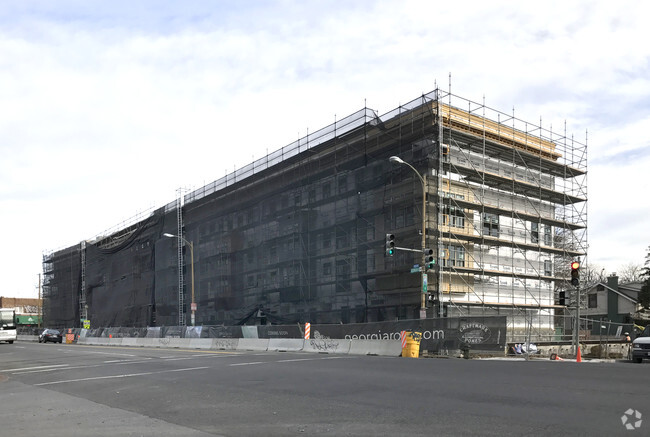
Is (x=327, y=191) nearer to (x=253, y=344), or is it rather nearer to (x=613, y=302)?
(x=253, y=344)

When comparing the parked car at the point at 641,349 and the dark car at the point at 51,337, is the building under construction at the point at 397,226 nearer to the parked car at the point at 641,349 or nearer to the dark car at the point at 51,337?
the parked car at the point at 641,349

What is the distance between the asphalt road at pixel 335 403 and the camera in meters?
8.30

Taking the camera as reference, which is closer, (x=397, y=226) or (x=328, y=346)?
(x=328, y=346)

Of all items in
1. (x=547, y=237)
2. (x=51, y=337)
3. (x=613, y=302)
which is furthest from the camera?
(x=613, y=302)

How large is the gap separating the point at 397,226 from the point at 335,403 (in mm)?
30947

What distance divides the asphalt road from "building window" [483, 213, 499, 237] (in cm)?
2774

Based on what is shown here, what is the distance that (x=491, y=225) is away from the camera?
44.1m

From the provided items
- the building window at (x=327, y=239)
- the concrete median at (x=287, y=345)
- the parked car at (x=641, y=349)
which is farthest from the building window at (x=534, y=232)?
the concrete median at (x=287, y=345)

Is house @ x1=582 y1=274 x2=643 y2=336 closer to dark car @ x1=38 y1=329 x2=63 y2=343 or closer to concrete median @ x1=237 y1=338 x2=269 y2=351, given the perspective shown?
concrete median @ x1=237 y1=338 x2=269 y2=351

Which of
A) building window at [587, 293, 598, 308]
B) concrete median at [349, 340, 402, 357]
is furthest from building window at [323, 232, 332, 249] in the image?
building window at [587, 293, 598, 308]

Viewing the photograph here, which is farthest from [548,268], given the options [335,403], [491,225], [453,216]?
[335,403]

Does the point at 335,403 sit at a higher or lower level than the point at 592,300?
higher

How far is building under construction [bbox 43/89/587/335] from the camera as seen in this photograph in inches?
1577

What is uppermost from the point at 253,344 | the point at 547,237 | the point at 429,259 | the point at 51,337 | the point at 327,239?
the point at 547,237
